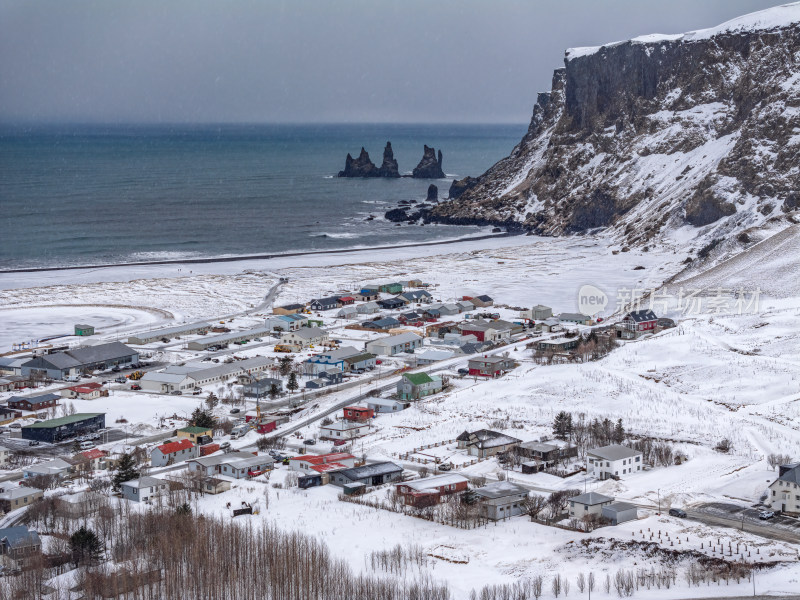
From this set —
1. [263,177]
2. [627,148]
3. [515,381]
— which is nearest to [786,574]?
[515,381]

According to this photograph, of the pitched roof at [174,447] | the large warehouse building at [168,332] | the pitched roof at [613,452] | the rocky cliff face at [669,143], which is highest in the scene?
the rocky cliff face at [669,143]

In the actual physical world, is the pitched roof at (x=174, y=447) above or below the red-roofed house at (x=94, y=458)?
above

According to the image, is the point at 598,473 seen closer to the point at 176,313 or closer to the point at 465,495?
the point at 465,495

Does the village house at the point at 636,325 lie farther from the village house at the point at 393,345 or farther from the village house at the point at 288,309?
the village house at the point at 288,309

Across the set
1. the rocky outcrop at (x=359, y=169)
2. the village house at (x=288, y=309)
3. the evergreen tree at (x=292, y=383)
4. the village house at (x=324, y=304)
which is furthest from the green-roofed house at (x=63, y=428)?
the rocky outcrop at (x=359, y=169)

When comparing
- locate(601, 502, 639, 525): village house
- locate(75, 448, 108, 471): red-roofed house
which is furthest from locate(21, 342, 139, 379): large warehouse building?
locate(601, 502, 639, 525): village house

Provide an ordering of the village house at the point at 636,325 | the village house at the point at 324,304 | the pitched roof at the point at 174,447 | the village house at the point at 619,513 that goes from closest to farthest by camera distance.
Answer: the village house at the point at 619,513 < the pitched roof at the point at 174,447 < the village house at the point at 636,325 < the village house at the point at 324,304

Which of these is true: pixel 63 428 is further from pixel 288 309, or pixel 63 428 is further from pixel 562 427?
pixel 288 309

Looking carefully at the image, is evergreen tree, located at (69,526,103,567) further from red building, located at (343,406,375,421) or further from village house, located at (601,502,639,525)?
red building, located at (343,406,375,421)
